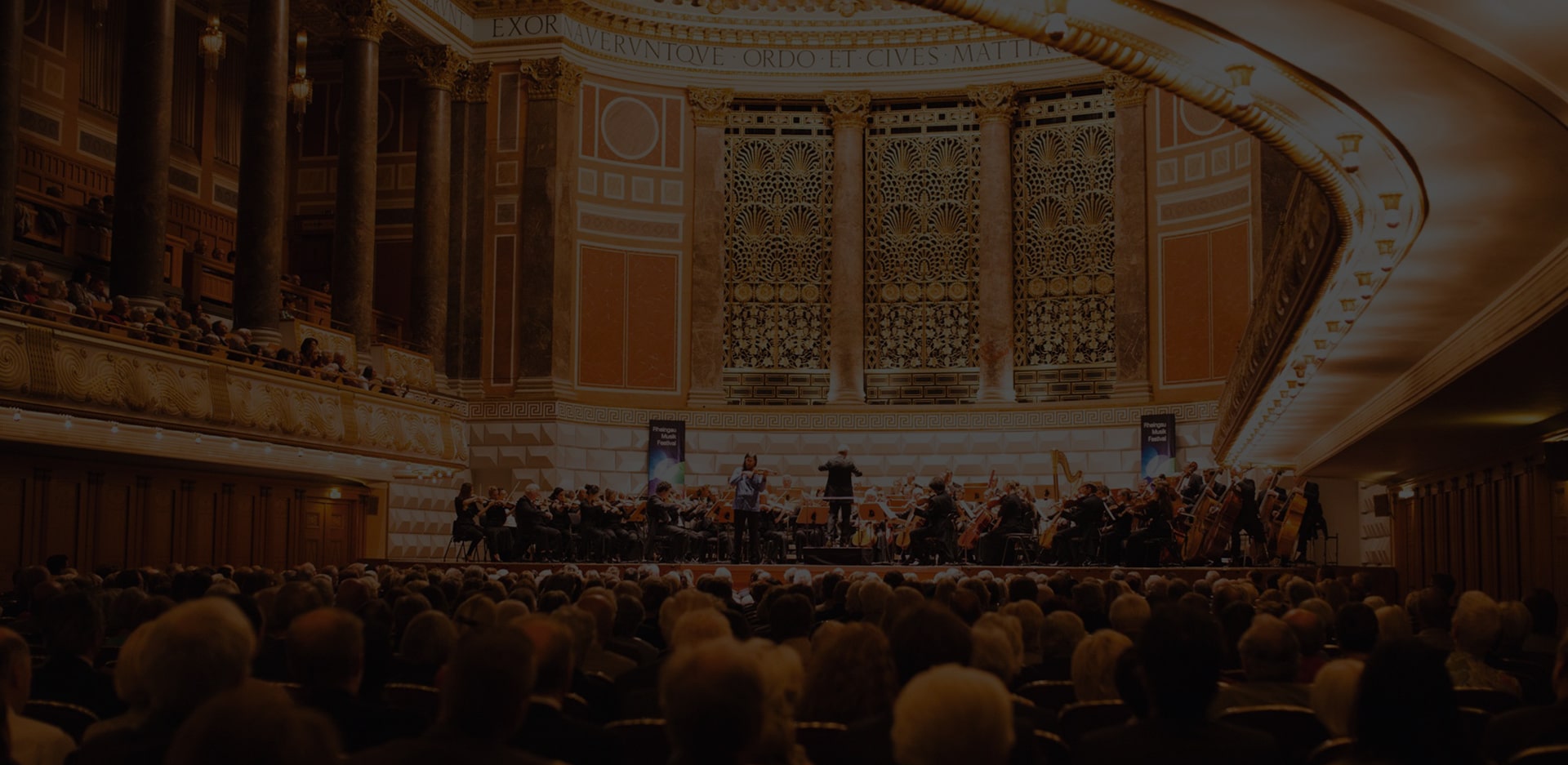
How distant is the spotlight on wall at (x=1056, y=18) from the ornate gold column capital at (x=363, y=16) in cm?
2094

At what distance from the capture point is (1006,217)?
29.0 meters

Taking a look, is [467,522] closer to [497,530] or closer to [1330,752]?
[497,530]

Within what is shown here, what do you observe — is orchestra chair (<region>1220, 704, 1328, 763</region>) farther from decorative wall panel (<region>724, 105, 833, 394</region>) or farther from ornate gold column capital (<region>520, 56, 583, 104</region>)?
decorative wall panel (<region>724, 105, 833, 394</region>)

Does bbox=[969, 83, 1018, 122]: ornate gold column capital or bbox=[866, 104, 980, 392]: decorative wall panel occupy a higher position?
bbox=[969, 83, 1018, 122]: ornate gold column capital

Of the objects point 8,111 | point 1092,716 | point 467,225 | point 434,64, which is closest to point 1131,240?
point 467,225

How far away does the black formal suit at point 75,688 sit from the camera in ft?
18.4

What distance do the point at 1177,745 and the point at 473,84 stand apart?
86.8 feet

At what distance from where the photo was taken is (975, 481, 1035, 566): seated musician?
20.7 m

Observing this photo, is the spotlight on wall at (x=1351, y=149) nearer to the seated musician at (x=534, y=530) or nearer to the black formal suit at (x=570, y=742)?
the black formal suit at (x=570, y=742)

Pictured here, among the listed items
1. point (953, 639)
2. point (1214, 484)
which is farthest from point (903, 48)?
point (953, 639)

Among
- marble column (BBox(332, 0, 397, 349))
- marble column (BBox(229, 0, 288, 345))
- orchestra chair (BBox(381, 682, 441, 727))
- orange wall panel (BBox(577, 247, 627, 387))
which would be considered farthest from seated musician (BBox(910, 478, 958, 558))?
orchestra chair (BBox(381, 682, 441, 727))

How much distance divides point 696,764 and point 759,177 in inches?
1071

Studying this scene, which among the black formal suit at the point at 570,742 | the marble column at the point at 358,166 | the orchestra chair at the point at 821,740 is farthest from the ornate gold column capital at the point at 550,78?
the orchestra chair at the point at 821,740

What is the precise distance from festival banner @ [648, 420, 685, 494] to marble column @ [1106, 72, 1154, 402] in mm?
7938
